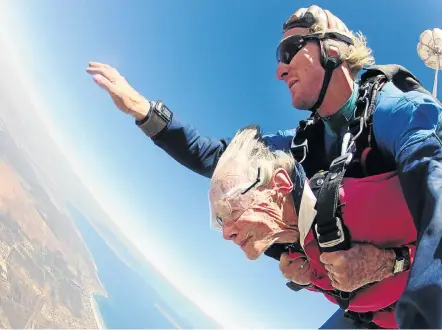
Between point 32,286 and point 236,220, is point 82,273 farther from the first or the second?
point 236,220

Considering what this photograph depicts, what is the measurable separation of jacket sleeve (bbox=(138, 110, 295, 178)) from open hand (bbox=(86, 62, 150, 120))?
10cm

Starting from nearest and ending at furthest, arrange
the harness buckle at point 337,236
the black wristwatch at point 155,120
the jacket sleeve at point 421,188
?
1. the jacket sleeve at point 421,188
2. the harness buckle at point 337,236
3. the black wristwatch at point 155,120

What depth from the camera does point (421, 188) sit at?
Answer: 125cm

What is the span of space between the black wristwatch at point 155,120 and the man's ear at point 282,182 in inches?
32.6

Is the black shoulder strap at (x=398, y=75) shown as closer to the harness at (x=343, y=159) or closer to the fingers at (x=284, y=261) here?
the harness at (x=343, y=159)

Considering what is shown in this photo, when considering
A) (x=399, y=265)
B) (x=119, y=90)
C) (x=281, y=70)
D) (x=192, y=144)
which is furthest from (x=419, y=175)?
(x=119, y=90)

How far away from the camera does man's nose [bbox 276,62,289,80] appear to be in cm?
220

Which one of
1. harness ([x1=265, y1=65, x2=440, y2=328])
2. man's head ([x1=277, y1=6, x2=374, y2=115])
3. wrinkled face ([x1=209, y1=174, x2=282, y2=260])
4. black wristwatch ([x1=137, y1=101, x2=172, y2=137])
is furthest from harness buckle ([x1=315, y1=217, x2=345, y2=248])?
black wristwatch ([x1=137, y1=101, x2=172, y2=137])

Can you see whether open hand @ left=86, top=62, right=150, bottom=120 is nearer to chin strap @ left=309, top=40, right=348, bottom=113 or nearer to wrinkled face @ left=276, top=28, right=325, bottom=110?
wrinkled face @ left=276, top=28, right=325, bottom=110

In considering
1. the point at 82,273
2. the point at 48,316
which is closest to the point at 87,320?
the point at 48,316

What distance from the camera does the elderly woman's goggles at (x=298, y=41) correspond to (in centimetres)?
217

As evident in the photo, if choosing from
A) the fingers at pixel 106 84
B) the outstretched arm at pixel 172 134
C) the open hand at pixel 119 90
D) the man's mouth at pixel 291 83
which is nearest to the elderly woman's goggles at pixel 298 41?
the man's mouth at pixel 291 83

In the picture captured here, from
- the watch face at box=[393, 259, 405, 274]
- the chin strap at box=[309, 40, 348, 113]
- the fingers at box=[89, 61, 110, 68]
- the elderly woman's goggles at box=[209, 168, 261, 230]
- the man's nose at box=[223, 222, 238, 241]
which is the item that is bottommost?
the watch face at box=[393, 259, 405, 274]

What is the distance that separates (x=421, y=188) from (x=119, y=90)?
1564 mm
